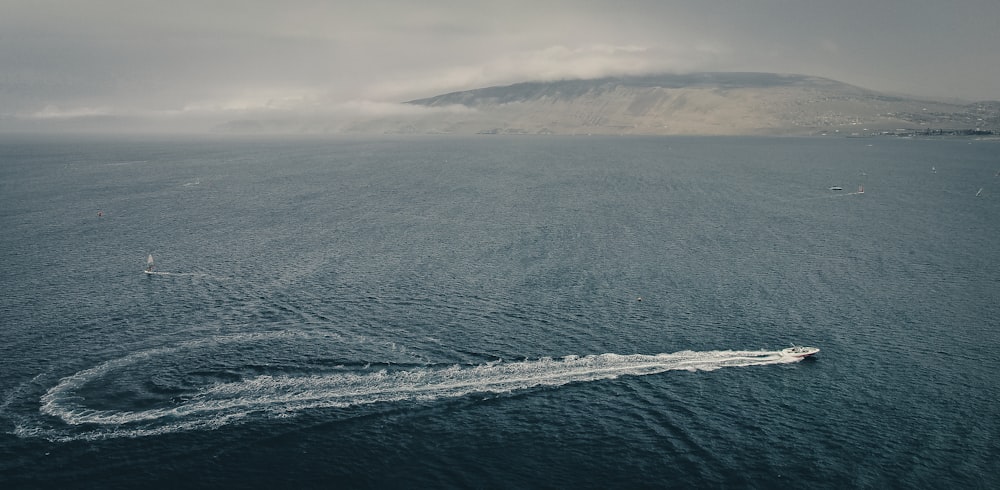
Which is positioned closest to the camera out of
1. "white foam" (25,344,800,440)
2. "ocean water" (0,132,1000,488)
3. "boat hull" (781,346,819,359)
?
"ocean water" (0,132,1000,488)

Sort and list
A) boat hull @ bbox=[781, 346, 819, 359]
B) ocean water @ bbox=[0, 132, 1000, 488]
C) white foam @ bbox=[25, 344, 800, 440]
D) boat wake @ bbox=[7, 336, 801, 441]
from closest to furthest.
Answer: ocean water @ bbox=[0, 132, 1000, 488], boat wake @ bbox=[7, 336, 801, 441], white foam @ bbox=[25, 344, 800, 440], boat hull @ bbox=[781, 346, 819, 359]

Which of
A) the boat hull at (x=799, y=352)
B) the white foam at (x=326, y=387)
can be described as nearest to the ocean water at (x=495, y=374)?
the white foam at (x=326, y=387)

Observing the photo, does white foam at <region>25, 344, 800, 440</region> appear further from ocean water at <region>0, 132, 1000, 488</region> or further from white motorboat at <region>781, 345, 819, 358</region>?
white motorboat at <region>781, 345, 819, 358</region>

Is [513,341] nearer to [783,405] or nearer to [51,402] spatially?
[783,405]

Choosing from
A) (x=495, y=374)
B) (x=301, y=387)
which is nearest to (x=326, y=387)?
(x=301, y=387)

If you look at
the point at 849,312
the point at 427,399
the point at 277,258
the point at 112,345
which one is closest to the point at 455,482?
the point at 427,399

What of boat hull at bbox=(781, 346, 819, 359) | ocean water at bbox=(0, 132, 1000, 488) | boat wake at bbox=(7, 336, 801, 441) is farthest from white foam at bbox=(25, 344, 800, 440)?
boat hull at bbox=(781, 346, 819, 359)

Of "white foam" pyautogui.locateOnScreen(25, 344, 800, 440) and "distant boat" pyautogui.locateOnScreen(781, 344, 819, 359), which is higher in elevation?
"white foam" pyautogui.locateOnScreen(25, 344, 800, 440)

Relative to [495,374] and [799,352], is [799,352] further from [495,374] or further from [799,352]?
[495,374]
